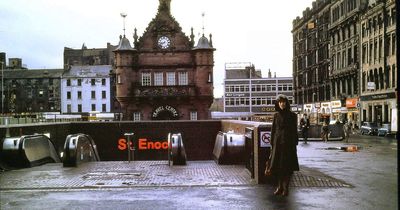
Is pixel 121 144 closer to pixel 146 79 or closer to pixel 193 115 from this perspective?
pixel 193 115

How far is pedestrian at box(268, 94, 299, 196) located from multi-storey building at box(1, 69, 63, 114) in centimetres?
10661

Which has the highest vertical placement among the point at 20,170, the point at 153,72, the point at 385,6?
the point at 385,6

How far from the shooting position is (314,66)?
A: 82.5 meters

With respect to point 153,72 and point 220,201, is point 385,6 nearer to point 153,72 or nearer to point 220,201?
point 153,72

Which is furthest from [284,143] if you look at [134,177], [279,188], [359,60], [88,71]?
[88,71]

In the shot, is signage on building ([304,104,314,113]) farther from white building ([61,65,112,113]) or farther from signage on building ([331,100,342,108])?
white building ([61,65,112,113])

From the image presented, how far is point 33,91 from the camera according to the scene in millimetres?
114938

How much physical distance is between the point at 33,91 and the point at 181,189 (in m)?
109

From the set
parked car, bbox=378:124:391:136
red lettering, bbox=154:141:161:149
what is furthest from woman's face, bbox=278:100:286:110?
parked car, bbox=378:124:391:136

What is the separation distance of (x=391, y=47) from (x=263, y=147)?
151 ft

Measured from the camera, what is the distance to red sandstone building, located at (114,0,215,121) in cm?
6281

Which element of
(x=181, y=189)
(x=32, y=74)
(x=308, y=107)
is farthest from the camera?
(x=32, y=74)

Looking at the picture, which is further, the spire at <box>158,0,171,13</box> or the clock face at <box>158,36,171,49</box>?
the spire at <box>158,0,171,13</box>

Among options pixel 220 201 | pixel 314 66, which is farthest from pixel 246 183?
pixel 314 66
